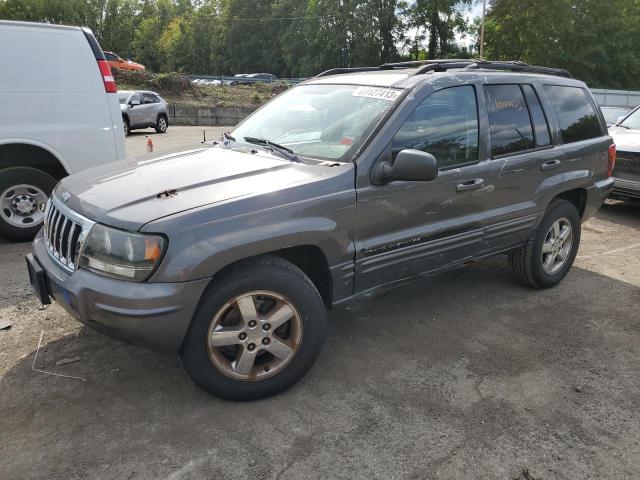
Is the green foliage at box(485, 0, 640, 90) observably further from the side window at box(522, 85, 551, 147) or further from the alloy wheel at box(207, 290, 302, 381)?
the alloy wheel at box(207, 290, 302, 381)

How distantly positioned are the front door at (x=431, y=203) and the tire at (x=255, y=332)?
1.52ft

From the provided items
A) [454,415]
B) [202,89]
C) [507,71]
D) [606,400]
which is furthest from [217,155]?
[202,89]

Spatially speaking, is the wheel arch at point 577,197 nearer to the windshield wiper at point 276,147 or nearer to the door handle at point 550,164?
the door handle at point 550,164

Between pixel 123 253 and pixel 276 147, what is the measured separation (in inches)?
53.7

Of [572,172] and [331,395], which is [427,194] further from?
[572,172]

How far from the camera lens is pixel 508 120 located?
404 centimetres

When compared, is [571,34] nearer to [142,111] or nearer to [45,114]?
[142,111]

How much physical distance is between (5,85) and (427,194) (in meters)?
4.13

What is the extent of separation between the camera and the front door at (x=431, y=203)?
3.26 m

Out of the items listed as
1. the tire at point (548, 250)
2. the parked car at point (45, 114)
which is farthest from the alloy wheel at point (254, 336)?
the parked car at point (45, 114)

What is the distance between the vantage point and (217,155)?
356 cm

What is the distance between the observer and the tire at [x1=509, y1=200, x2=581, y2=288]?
4480 millimetres

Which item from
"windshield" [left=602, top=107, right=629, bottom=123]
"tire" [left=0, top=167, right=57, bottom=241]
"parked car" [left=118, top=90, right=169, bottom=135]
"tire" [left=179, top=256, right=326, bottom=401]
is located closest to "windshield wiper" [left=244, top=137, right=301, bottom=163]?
"tire" [left=179, top=256, right=326, bottom=401]

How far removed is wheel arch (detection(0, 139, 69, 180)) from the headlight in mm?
3192
